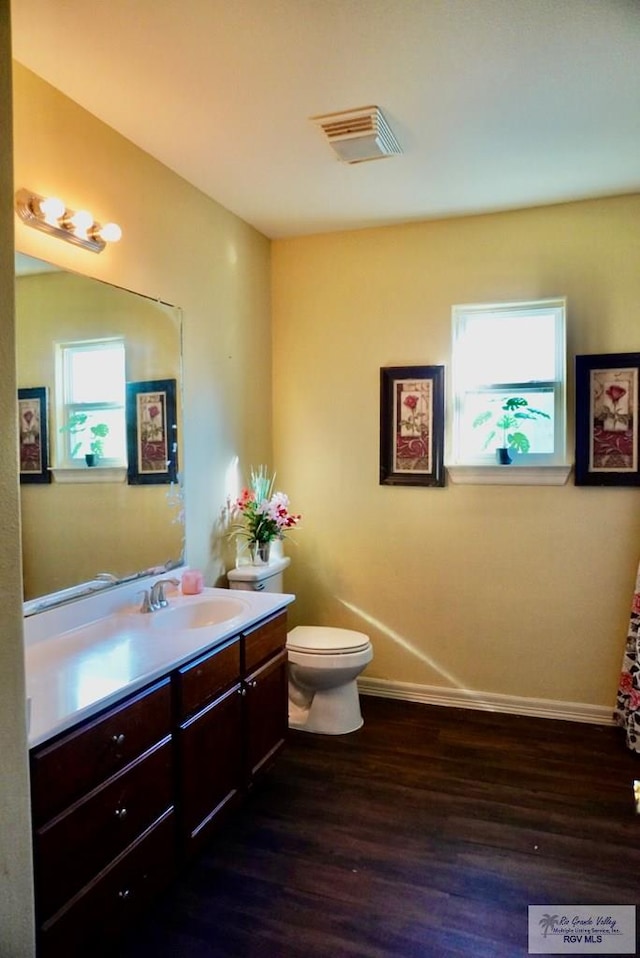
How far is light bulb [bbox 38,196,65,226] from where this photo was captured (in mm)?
1972

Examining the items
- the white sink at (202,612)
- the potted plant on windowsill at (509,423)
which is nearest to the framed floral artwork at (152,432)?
the white sink at (202,612)

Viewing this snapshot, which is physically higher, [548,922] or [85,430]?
[85,430]

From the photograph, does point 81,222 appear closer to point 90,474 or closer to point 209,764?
point 90,474

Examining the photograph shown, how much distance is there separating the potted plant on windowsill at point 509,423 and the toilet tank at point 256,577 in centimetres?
130

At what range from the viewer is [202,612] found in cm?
257

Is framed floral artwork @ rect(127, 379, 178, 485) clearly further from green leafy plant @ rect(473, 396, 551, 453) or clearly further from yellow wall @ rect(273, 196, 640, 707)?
green leafy plant @ rect(473, 396, 551, 453)

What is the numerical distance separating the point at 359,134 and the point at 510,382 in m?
1.51

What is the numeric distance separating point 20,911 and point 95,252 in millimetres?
1966

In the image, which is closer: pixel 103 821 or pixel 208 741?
pixel 103 821

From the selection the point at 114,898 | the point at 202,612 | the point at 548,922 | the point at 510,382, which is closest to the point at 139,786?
the point at 114,898

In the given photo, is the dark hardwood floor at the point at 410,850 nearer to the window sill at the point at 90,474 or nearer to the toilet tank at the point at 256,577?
the toilet tank at the point at 256,577

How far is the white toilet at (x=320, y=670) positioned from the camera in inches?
116

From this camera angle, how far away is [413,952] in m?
1.76

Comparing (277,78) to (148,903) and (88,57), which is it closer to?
(88,57)
